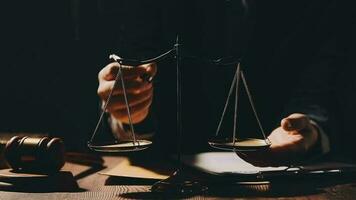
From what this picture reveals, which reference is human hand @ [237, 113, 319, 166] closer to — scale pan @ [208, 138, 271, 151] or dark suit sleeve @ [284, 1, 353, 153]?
scale pan @ [208, 138, 271, 151]

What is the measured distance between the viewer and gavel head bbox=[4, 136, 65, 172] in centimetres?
110

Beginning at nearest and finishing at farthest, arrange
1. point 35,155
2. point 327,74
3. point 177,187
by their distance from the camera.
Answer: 1. point 177,187
2. point 35,155
3. point 327,74

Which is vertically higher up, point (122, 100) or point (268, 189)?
point (122, 100)

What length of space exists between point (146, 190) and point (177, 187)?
7cm

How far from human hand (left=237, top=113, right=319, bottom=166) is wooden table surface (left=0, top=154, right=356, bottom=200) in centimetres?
6

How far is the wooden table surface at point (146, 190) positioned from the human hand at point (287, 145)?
0.06 meters

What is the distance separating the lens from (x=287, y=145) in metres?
1.19

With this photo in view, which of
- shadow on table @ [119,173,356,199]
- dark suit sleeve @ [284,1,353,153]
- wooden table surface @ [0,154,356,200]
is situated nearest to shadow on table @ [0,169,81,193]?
wooden table surface @ [0,154,356,200]

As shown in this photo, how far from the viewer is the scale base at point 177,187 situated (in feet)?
3.26

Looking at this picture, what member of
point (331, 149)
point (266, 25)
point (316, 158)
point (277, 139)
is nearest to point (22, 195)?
point (277, 139)

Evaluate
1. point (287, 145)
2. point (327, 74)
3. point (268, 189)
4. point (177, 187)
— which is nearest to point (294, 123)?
point (287, 145)

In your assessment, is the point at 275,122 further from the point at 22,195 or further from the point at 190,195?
the point at 22,195

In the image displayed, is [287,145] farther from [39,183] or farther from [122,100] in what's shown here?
[39,183]

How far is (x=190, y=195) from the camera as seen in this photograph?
979mm
